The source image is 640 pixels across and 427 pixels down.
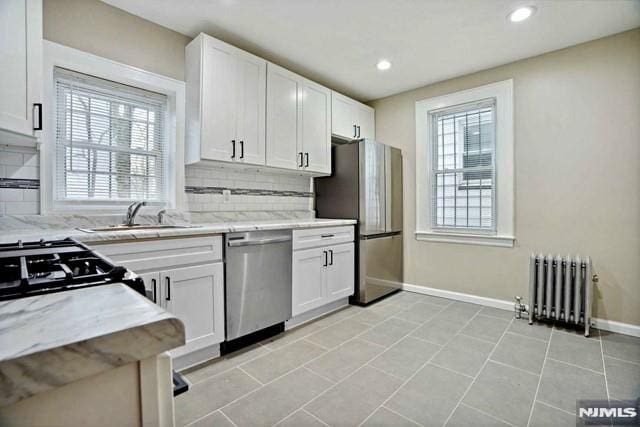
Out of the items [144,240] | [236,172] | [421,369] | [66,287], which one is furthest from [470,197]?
[66,287]

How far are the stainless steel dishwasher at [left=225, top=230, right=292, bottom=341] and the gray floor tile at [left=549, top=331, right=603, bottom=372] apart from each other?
209 cm

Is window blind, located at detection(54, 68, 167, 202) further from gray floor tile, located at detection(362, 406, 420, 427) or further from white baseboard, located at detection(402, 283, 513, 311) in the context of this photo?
white baseboard, located at detection(402, 283, 513, 311)

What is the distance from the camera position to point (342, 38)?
9.07ft

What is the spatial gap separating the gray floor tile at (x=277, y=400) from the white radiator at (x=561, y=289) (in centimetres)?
221

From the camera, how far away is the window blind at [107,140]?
219 centimetres

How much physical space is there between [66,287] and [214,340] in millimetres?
1687

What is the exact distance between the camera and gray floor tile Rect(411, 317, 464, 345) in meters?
2.59

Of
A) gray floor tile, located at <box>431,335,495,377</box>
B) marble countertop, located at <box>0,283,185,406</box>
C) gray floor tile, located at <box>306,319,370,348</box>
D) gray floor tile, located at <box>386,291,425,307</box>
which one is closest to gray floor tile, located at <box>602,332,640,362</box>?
gray floor tile, located at <box>431,335,495,377</box>

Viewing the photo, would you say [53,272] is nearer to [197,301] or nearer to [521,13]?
[197,301]

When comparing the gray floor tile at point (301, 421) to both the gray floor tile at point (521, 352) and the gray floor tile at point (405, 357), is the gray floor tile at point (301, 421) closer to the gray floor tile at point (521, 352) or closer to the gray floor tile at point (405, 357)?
the gray floor tile at point (405, 357)

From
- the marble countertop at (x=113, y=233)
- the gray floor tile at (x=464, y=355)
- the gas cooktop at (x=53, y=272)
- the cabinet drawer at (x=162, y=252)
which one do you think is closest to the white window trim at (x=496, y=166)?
the gray floor tile at (x=464, y=355)

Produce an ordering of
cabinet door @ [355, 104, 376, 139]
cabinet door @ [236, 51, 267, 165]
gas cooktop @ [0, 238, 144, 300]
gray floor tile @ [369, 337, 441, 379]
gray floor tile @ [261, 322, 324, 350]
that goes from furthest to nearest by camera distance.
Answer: cabinet door @ [355, 104, 376, 139]
cabinet door @ [236, 51, 267, 165]
gray floor tile @ [261, 322, 324, 350]
gray floor tile @ [369, 337, 441, 379]
gas cooktop @ [0, 238, 144, 300]

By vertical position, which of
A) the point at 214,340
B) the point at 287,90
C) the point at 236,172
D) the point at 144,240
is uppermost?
the point at 287,90

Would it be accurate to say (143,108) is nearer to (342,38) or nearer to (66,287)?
(342,38)
